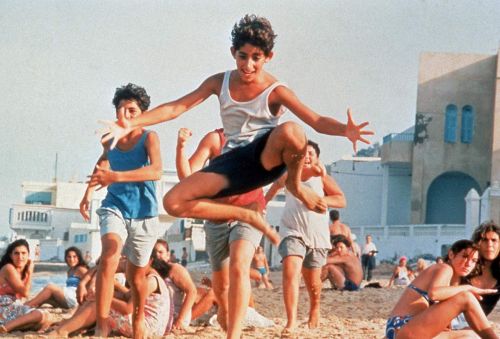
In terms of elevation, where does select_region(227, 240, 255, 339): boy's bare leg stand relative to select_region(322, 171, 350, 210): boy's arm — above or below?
below

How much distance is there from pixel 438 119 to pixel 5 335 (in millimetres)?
42070

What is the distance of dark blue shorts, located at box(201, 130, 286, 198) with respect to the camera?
25.2 ft

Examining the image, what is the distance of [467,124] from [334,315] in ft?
127

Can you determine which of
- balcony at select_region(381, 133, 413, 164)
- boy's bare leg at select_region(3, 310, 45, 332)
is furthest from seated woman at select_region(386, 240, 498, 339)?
balcony at select_region(381, 133, 413, 164)

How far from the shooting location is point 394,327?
8.73m

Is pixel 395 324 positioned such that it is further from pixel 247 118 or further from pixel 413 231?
pixel 413 231

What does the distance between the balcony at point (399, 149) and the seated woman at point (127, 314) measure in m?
43.7

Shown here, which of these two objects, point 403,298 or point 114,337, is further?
point 114,337

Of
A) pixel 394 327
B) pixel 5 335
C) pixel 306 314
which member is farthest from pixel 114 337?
pixel 306 314

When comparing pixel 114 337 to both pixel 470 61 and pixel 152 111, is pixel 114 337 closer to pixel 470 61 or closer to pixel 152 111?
pixel 152 111

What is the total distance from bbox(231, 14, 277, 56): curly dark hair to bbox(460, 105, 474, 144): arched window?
148 ft

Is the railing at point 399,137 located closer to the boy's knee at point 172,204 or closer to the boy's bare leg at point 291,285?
Result: the boy's bare leg at point 291,285

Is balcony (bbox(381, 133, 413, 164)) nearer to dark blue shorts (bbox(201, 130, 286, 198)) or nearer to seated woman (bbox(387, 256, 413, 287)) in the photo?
seated woman (bbox(387, 256, 413, 287))

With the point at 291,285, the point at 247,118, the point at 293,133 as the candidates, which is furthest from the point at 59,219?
the point at 293,133
